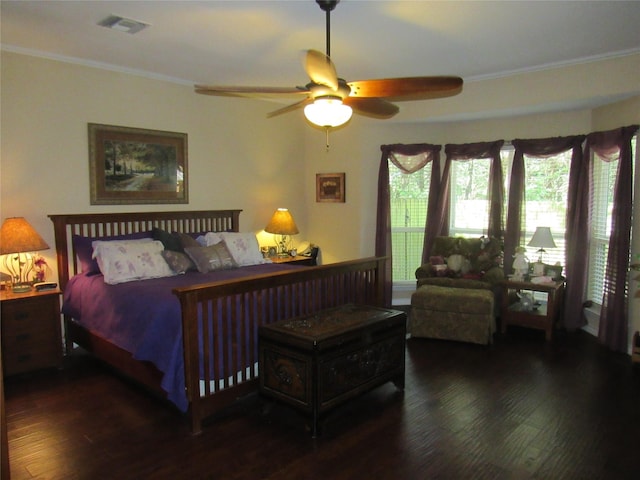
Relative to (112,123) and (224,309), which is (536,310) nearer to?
(224,309)

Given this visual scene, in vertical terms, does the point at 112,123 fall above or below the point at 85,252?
above

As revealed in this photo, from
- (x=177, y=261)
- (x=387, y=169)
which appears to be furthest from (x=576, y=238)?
(x=177, y=261)

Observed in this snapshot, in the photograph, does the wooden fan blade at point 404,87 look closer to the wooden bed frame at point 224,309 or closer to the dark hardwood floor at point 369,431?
the wooden bed frame at point 224,309

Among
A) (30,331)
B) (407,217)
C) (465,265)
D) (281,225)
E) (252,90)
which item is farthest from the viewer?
(407,217)

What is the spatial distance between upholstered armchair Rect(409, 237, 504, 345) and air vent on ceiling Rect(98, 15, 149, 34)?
330 centimetres

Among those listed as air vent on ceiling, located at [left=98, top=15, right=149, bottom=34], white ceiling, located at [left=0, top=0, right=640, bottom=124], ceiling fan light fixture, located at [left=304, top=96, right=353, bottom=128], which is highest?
white ceiling, located at [left=0, top=0, right=640, bottom=124]

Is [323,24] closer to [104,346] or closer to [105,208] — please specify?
[105,208]

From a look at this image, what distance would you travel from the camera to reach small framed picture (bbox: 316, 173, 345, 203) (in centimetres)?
589

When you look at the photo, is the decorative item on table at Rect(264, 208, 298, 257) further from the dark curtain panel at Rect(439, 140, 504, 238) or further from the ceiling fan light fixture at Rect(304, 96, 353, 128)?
the ceiling fan light fixture at Rect(304, 96, 353, 128)

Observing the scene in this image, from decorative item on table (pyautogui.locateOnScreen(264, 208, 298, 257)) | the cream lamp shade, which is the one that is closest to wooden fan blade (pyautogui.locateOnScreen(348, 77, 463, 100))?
the cream lamp shade

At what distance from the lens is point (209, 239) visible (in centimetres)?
459

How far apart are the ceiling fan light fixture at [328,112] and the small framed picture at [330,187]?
310 centimetres

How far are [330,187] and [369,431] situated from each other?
3667mm

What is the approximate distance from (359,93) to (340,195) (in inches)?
123
